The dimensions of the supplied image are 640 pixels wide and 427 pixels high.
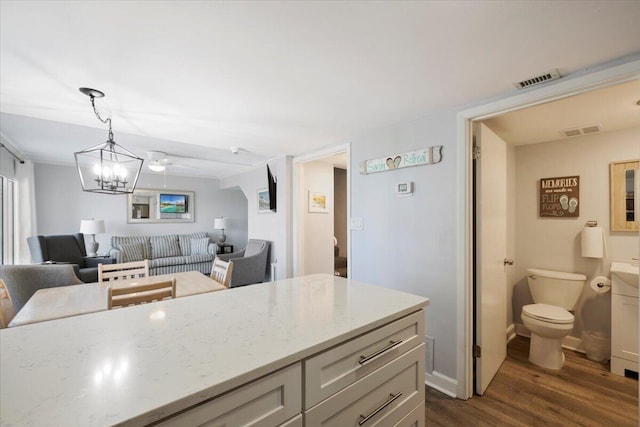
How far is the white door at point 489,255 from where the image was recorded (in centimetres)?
203

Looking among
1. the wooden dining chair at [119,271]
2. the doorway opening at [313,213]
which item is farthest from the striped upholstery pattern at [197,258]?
the wooden dining chair at [119,271]

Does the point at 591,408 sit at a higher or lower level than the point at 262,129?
lower

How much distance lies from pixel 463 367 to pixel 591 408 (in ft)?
2.74

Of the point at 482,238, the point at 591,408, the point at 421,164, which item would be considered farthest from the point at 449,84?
the point at 591,408

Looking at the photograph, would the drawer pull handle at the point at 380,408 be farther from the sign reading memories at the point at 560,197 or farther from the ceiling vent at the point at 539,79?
the sign reading memories at the point at 560,197

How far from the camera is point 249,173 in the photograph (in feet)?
17.5

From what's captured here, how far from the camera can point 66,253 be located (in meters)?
4.60

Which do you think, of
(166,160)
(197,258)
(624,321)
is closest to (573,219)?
(624,321)

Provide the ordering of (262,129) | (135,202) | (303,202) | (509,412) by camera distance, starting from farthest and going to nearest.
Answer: (135,202), (303,202), (262,129), (509,412)

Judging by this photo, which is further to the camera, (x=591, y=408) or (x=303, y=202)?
(x=303, y=202)

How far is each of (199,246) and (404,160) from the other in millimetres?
5223

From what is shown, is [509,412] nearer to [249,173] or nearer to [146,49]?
[146,49]

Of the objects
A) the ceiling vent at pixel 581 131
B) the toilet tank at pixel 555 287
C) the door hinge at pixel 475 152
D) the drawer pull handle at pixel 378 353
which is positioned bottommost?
the toilet tank at pixel 555 287

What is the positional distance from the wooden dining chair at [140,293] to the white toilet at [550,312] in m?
2.92
